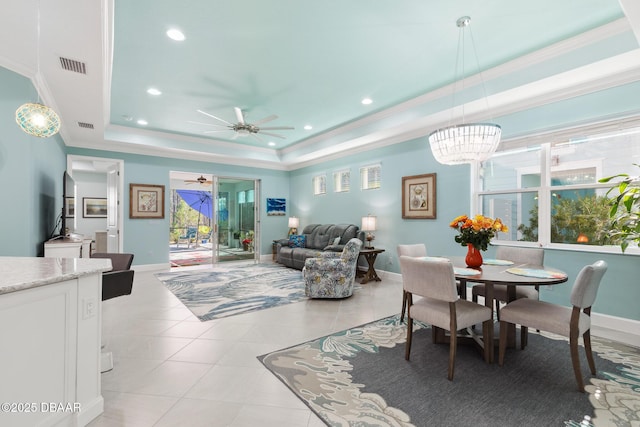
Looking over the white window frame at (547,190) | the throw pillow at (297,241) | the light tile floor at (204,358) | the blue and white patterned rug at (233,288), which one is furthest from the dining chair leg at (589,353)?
the throw pillow at (297,241)

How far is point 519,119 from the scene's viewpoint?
4.01 m

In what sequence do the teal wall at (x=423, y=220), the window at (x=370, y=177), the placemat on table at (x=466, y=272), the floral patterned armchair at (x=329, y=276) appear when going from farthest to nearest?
the window at (x=370, y=177)
the floral patterned armchair at (x=329, y=276)
the teal wall at (x=423, y=220)
the placemat on table at (x=466, y=272)

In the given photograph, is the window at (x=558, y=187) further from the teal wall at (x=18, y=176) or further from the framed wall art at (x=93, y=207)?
the framed wall art at (x=93, y=207)

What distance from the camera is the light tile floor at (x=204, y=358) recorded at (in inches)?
73.0

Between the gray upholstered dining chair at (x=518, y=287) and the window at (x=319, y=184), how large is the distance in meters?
4.67

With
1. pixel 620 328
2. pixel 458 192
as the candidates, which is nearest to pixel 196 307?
pixel 458 192

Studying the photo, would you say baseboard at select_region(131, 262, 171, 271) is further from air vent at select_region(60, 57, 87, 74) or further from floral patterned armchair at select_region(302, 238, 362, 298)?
air vent at select_region(60, 57, 87, 74)

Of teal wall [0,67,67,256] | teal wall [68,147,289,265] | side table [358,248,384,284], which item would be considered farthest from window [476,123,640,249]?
teal wall [68,147,289,265]

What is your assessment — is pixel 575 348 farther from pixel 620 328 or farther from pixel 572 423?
pixel 620 328

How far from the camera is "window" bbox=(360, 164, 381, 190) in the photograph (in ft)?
20.2

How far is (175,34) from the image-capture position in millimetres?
2971

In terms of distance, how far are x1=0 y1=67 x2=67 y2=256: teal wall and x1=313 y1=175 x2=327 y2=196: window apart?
5.30m

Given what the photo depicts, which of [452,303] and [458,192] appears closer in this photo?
[452,303]

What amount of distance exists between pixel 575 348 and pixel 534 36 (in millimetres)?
2934
